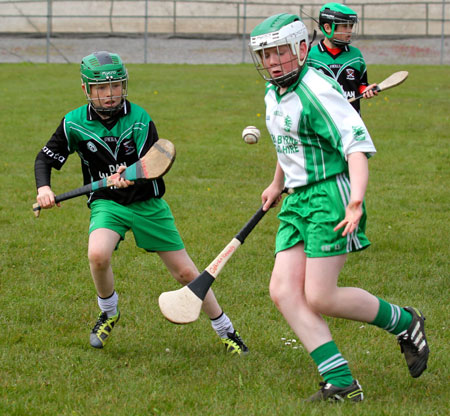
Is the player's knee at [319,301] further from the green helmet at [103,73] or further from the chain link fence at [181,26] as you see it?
the chain link fence at [181,26]

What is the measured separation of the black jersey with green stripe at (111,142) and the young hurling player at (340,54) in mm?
2966

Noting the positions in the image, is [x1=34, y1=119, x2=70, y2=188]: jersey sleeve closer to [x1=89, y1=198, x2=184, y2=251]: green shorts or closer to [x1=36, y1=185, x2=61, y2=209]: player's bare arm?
[x1=36, y1=185, x2=61, y2=209]: player's bare arm

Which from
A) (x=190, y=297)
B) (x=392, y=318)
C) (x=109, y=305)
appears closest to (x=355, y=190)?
(x=392, y=318)

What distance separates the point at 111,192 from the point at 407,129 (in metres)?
9.44

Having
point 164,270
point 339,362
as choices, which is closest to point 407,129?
point 164,270

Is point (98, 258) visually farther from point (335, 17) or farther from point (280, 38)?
point (335, 17)

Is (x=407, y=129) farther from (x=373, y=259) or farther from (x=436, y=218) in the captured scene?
(x=373, y=259)

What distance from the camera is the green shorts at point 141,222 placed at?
4.25 metres

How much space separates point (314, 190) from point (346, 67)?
3756mm

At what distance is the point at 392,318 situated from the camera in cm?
365

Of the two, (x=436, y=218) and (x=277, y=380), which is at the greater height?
(x=277, y=380)

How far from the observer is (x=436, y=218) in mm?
7484

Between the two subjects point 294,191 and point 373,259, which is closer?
point 294,191

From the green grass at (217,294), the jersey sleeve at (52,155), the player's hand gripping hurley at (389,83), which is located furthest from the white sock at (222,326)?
the player's hand gripping hurley at (389,83)
